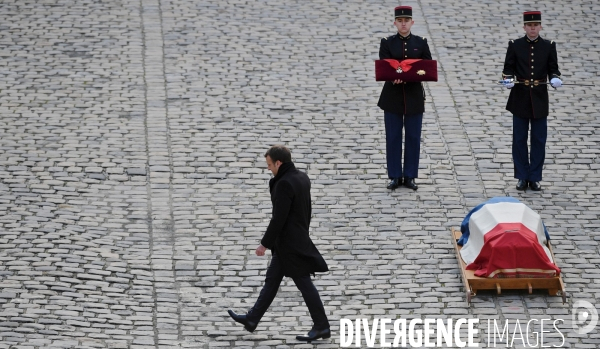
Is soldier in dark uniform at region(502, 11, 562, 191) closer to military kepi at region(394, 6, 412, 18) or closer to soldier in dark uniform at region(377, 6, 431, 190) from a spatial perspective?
soldier in dark uniform at region(377, 6, 431, 190)

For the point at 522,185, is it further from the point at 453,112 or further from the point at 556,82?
the point at 453,112

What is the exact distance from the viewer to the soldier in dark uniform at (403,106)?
12461 millimetres

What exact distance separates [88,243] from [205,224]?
132cm

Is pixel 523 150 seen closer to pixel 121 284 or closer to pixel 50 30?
pixel 121 284

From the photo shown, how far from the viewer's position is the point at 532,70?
12.5m

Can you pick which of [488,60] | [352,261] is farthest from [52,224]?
[488,60]

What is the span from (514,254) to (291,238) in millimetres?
2148

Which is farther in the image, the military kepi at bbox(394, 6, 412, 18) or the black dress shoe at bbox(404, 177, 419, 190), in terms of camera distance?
the black dress shoe at bbox(404, 177, 419, 190)

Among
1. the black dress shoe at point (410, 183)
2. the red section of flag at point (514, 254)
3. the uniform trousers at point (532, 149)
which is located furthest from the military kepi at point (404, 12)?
the red section of flag at point (514, 254)

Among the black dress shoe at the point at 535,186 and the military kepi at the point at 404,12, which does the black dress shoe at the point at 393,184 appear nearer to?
the black dress shoe at the point at 535,186

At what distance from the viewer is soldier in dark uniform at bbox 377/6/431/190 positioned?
12461mm

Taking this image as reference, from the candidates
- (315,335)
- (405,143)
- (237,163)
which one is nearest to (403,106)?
(405,143)

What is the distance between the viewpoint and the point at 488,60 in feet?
53.3

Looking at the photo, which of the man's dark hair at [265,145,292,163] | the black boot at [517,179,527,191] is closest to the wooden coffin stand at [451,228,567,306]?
the man's dark hair at [265,145,292,163]
